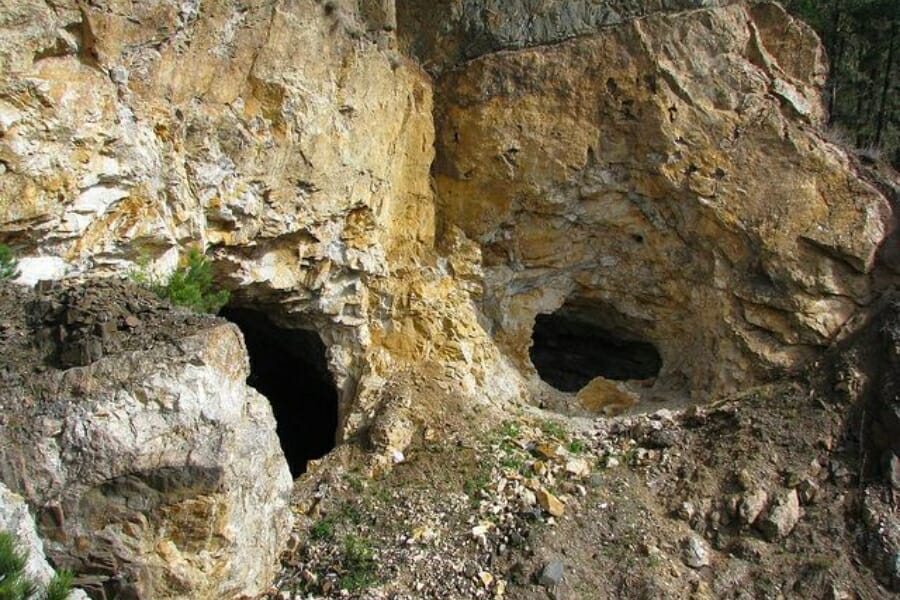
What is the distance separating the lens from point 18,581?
5145 mm

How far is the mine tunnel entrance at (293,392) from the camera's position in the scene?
1400 centimetres

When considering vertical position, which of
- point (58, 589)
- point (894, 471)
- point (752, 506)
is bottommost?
point (58, 589)

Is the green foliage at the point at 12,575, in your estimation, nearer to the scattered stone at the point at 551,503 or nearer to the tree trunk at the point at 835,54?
the scattered stone at the point at 551,503

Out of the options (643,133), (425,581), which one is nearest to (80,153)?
(425,581)

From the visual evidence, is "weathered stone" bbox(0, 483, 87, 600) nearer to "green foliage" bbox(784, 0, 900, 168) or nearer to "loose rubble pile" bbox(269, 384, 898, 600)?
"loose rubble pile" bbox(269, 384, 898, 600)

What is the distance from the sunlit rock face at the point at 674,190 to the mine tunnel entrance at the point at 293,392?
12.1 ft

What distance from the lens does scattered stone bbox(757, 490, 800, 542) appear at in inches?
377

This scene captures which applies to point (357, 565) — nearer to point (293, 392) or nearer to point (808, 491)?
point (808, 491)

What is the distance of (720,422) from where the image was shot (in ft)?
35.9

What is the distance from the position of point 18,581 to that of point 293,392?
9.92 metres

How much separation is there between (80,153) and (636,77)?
321 inches

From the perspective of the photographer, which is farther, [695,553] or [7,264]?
[695,553]

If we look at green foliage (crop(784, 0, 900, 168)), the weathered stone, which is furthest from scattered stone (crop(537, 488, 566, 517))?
green foliage (crop(784, 0, 900, 168))

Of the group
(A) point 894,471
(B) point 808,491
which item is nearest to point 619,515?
(B) point 808,491
